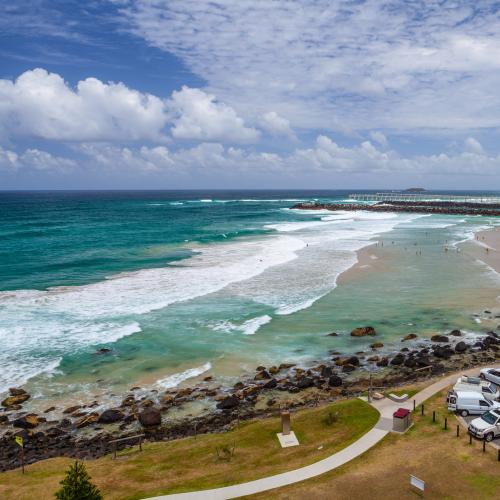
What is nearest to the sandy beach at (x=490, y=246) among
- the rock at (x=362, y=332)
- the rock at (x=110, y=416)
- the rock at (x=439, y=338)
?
the rock at (x=439, y=338)

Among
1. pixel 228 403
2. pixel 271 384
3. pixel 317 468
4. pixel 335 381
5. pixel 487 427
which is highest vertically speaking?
pixel 487 427

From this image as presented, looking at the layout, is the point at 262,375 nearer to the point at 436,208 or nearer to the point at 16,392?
the point at 16,392

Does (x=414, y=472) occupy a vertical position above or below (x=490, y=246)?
below

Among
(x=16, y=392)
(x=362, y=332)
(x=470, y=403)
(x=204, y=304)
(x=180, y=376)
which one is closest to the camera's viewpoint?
(x=470, y=403)

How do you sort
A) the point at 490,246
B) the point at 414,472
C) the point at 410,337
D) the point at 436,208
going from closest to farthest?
the point at 414,472 < the point at 410,337 < the point at 490,246 < the point at 436,208

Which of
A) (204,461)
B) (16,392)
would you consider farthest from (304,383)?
(16,392)

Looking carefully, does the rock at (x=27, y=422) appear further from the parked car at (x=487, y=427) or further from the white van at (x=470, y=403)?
the parked car at (x=487, y=427)

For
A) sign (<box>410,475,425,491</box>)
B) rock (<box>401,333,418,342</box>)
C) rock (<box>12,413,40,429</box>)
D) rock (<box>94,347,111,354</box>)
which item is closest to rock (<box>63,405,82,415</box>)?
rock (<box>12,413,40,429</box>)
